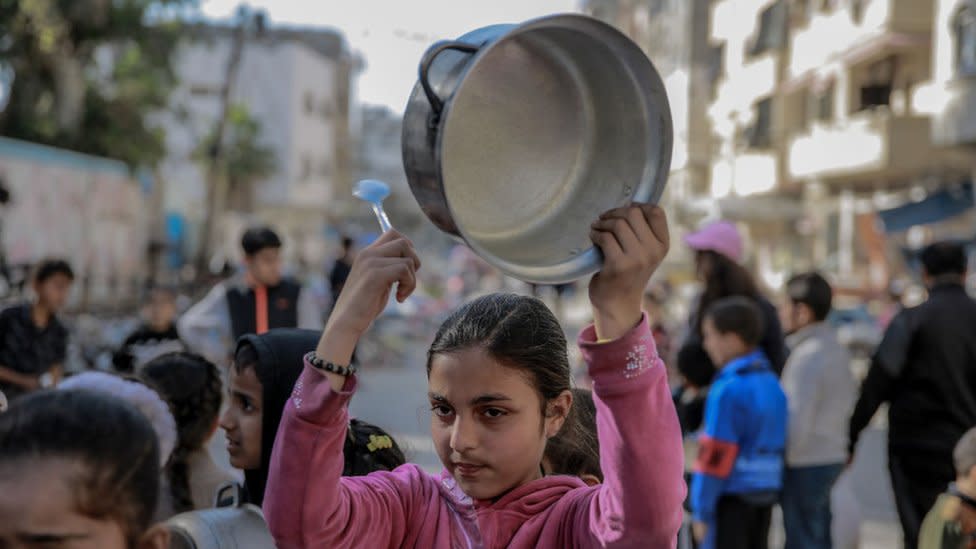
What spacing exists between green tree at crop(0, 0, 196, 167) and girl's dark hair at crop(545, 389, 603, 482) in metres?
19.8

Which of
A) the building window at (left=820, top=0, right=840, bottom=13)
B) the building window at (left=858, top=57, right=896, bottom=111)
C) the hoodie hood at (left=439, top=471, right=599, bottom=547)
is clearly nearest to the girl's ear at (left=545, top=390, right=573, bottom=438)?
the hoodie hood at (left=439, top=471, right=599, bottom=547)

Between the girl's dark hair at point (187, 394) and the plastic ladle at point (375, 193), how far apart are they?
63.5 inches

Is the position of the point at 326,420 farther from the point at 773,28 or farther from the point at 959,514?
the point at 773,28

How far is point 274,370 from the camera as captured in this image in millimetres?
2727

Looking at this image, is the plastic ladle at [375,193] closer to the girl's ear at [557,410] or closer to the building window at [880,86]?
the girl's ear at [557,410]

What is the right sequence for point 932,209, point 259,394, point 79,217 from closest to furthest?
1. point 259,394
2. point 932,209
3. point 79,217

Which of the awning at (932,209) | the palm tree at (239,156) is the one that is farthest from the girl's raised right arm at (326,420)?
the palm tree at (239,156)

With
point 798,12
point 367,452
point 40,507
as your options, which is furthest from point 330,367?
point 798,12

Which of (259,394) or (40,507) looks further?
(259,394)

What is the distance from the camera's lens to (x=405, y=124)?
1775 mm

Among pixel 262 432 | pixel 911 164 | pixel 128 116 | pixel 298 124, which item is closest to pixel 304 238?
pixel 298 124

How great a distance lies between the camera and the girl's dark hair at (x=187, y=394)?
3.54m

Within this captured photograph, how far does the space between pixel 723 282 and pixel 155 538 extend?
14.2 ft

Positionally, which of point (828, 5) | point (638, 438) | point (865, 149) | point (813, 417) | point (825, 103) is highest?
point (828, 5)
